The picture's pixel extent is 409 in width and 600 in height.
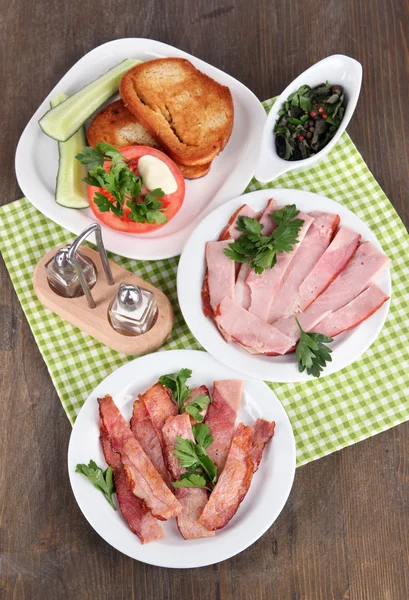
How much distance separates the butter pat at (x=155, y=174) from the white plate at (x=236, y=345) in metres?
0.16

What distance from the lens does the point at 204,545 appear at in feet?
6.56

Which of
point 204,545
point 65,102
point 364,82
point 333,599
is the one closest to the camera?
point 204,545

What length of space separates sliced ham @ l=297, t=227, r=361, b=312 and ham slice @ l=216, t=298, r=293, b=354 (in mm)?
149

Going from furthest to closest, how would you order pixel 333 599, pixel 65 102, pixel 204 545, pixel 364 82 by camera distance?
1. pixel 364 82
2. pixel 65 102
3. pixel 333 599
4. pixel 204 545

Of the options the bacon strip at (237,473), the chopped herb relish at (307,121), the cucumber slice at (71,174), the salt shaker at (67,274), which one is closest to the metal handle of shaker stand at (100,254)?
the salt shaker at (67,274)

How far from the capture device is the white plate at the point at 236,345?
211 cm

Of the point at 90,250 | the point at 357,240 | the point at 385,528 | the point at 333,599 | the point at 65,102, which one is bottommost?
the point at 333,599

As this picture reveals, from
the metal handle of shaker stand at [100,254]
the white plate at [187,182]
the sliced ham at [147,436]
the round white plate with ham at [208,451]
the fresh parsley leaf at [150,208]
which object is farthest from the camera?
the white plate at [187,182]

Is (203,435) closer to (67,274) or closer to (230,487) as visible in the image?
(230,487)

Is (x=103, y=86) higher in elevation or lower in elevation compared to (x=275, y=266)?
higher

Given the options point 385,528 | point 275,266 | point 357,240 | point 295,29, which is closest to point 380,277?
point 357,240

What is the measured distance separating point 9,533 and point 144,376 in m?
0.64

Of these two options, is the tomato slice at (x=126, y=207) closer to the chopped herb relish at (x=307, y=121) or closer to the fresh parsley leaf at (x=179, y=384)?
the chopped herb relish at (x=307, y=121)

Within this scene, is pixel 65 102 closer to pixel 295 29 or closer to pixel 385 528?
pixel 295 29
